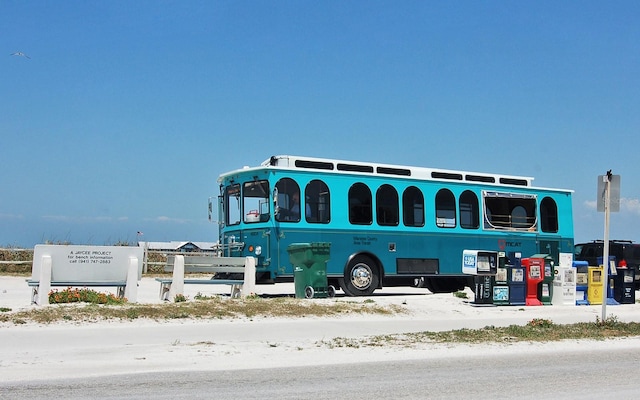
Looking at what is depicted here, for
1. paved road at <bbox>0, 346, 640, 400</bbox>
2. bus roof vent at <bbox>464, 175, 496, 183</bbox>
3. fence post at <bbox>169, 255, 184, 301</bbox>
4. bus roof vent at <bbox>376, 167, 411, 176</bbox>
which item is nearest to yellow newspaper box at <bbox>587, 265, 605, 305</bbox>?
bus roof vent at <bbox>464, 175, 496, 183</bbox>

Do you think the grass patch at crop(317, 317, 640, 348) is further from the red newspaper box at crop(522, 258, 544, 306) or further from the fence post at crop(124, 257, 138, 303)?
the fence post at crop(124, 257, 138, 303)

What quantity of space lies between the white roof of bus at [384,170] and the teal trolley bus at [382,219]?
0.03m

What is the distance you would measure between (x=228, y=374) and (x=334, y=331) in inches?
185

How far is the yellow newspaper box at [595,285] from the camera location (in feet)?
68.7

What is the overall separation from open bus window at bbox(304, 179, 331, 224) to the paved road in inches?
379

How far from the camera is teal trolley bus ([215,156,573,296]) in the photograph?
19859 mm

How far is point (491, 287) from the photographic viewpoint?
1950 cm

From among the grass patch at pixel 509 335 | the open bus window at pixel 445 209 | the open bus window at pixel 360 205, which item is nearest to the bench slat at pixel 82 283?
the grass patch at pixel 509 335

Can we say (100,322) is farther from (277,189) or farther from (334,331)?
(277,189)

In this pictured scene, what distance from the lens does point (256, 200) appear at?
20.2 m

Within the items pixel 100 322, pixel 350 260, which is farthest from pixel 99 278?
pixel 350 260

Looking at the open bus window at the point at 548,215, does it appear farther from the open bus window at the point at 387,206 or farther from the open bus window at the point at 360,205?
the open bus window at the point at 360,205

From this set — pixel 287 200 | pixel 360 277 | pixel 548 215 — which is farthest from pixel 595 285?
pixel 287 200

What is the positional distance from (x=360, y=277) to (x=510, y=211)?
5.75 metres
